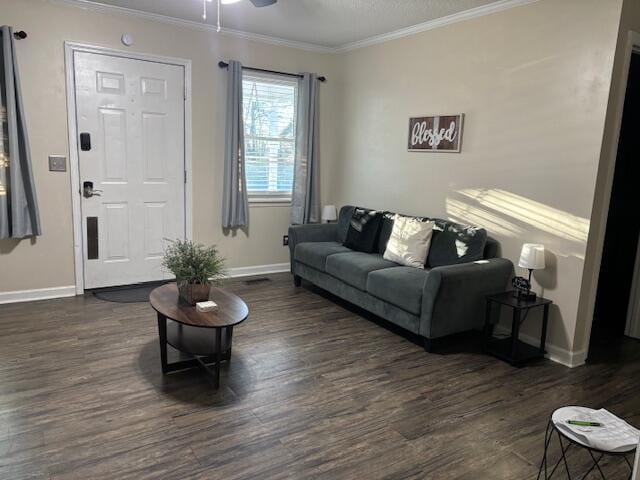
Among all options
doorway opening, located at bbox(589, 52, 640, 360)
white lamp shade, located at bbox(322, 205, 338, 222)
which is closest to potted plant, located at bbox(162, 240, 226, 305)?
white lamp shade, located at bbox(322, 205, 338, 222)

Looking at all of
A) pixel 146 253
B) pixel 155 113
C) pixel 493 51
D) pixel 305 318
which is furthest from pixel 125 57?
pixel 493 51

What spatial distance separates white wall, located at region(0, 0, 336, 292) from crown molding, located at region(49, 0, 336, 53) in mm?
38

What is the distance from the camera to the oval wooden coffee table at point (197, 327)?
2.75m

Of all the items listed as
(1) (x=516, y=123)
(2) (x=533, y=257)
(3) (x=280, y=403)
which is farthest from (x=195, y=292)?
(1) (x=516, y=123)

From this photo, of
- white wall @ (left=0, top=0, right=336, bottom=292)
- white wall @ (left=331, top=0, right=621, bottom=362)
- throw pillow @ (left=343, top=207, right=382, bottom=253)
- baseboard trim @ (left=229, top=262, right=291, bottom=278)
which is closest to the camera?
white wall @ (left=331, top=0, right=621, bottom=362)

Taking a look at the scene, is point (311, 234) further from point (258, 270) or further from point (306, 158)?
point (306, 158)

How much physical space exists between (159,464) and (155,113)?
3492mm

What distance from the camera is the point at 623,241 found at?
4094 millimetres

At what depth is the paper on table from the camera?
1649 mm

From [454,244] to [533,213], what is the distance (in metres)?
0.64

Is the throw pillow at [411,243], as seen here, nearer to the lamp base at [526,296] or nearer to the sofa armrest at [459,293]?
the sofa armrest at [459,293]

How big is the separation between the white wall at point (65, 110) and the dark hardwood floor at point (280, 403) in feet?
1.87

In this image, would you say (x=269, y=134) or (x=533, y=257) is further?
(x=269, y=134)

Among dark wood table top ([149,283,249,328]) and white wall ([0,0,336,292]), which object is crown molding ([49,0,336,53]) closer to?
white wall ([0,0,336,292])
